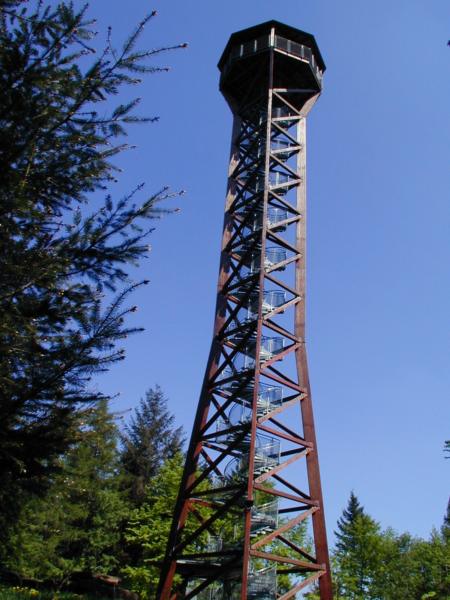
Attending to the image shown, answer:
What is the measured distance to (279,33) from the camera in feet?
76.8

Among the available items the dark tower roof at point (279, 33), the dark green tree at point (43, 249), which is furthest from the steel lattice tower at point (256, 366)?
the dark green tree at point (43, 249)

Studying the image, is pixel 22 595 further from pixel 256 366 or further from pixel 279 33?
pixel 279 33

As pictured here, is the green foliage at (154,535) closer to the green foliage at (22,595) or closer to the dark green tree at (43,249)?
the green foliage at (22,595)

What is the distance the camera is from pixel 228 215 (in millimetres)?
21344

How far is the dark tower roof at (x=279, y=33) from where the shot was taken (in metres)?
23.2

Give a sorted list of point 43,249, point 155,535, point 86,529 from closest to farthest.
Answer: point 43,249 < point 155,535 < point 86,529

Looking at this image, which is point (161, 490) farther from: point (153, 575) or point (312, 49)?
point (312, 49)

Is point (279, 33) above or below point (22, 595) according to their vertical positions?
above

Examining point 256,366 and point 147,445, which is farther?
point 147,445

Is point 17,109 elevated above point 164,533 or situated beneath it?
elevated above

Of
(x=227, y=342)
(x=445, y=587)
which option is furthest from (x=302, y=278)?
(x=445, y=587)

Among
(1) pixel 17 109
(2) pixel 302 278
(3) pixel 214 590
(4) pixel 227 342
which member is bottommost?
(3) pixel 214 590

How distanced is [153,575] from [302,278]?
1356 centimetres

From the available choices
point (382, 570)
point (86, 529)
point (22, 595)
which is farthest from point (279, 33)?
point (382, 570)
